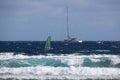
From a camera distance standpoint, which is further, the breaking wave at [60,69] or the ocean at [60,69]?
the breaking wave at [60,69]

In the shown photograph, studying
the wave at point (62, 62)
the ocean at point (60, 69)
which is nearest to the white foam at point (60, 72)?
the ocean at point (60, 69)

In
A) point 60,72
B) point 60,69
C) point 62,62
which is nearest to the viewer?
point 60,72

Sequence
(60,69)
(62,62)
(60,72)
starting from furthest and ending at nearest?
(62,62) → (60,69) → (60,72)

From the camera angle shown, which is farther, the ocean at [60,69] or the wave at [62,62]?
the wave at [62,62]

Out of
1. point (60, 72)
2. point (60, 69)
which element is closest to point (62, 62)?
point (60, 69)

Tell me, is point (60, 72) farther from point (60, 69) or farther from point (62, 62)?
point (62, 62)

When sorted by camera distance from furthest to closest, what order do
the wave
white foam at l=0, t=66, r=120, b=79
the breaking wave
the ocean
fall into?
the wave < white foam at l=0, t=66, r=120, b=79 < the breaking wave < the ocean

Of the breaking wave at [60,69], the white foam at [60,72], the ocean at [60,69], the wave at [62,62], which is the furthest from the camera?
the wave at [62,62]

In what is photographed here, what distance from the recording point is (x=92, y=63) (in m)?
41.7

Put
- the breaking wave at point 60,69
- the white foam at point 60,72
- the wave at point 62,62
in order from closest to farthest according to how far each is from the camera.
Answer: the breaking wave at point 60,69, the white foam at point 60,72, the wave at point 62,62

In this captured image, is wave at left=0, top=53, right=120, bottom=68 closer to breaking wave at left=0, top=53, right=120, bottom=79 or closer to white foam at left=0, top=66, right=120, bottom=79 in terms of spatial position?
breaking wave at left=0, top=53, right=120, bottom=79

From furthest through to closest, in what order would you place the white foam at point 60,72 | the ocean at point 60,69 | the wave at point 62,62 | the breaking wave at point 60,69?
the wave at point 62,62
the white foam at point 60,72
the breaking wave at point 60,69
the ocean at point 60,69

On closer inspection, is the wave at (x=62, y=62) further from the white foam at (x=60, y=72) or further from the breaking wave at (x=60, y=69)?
the white foam at (x=60, y=72)

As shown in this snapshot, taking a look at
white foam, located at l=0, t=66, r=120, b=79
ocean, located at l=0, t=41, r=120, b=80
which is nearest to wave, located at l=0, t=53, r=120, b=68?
ocean, located at l=0, t=41, r=120, b=80
